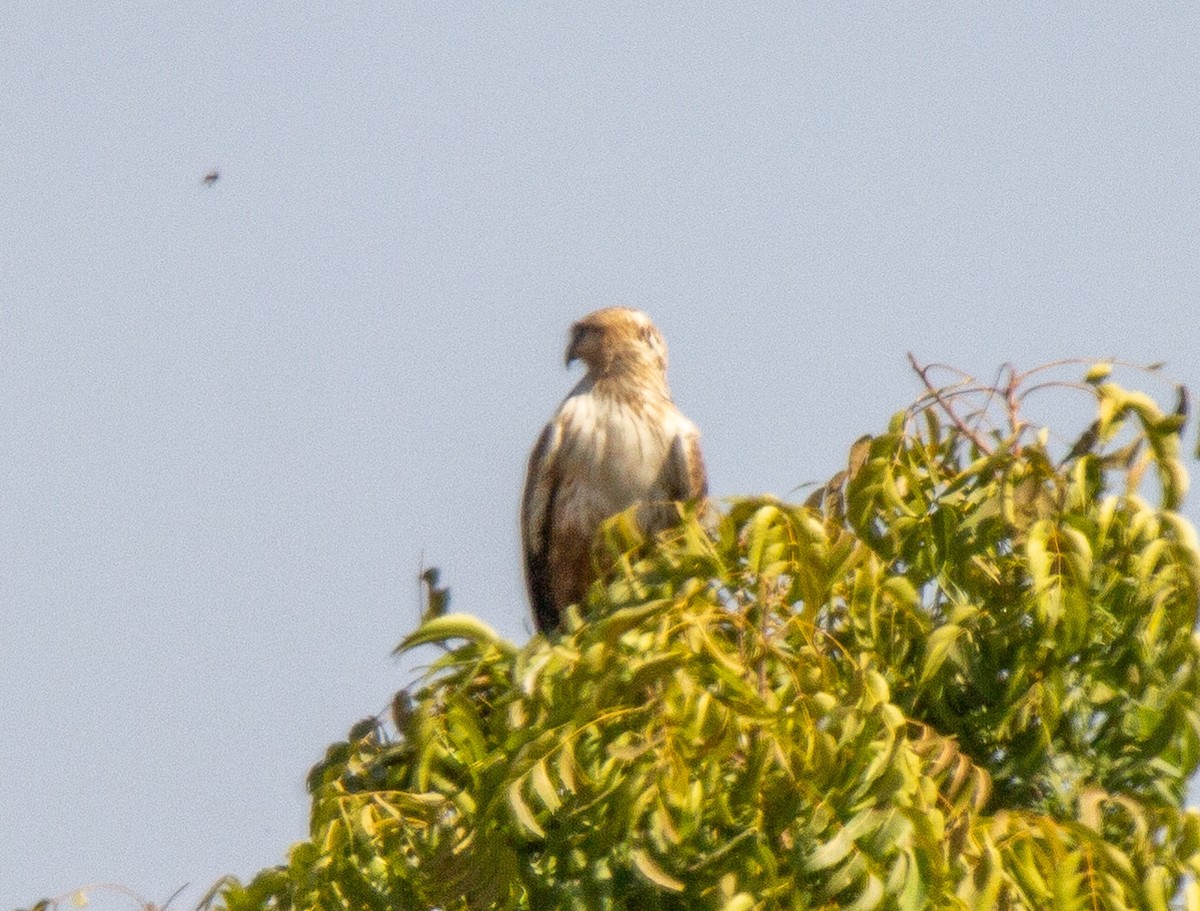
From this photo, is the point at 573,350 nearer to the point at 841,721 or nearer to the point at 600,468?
the point at 600,468

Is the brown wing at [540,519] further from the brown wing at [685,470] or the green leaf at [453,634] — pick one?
the green leaf at [453,634]

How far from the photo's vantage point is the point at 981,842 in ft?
13.6

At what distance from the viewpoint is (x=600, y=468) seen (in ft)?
26.1

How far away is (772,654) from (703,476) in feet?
12.1

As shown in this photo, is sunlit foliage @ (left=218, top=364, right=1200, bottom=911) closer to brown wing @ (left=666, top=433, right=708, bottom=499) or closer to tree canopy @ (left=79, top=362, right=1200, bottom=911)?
tree canopy @ (left=79, top=362, right=1200, bottom=911)

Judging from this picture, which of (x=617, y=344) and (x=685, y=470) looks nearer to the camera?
(x=685, y=470)

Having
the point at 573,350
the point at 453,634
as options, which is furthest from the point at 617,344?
the point at 453,634

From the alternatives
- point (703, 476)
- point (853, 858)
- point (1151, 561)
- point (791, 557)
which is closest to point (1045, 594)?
point (1151, 561)

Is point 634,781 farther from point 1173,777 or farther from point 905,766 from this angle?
point 1173,777

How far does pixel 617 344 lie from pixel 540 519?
0.81 m

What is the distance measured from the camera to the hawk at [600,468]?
7957 millimetres

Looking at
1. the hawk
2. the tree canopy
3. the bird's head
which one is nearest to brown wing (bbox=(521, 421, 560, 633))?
the hawk

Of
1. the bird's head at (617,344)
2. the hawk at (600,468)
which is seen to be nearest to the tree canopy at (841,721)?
the hawk at (600,468)

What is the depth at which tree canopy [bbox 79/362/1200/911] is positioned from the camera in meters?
4.04
